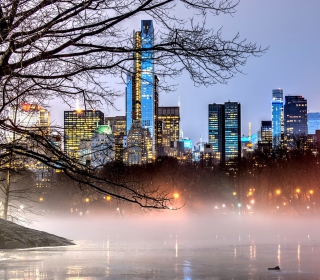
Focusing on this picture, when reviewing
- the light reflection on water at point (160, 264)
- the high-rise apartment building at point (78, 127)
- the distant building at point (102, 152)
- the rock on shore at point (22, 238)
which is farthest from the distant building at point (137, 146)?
the rock on shore at point (22, 238)

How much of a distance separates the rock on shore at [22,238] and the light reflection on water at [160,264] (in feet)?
Result: 4.56

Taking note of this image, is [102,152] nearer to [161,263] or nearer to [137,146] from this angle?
[137,146]

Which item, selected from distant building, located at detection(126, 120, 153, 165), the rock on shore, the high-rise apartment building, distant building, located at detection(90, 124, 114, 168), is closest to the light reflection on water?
the rock on shore

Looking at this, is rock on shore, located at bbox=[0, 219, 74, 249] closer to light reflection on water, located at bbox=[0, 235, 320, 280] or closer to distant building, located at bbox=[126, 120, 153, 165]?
light reflection on water, located at bbox=[0, 235, 320, 280]

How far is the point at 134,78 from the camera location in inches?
487

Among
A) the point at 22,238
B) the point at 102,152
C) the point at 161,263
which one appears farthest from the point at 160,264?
the point at 22,238

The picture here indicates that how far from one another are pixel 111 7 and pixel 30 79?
202cm

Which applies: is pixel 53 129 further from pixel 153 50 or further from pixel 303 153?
pixel 303 153

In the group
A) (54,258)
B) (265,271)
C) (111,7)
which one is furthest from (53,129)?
(54,258)

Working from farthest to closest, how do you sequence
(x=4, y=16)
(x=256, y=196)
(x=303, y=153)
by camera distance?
1. (x=256, y=196)
2. (x=303, y=153)
3. (x=4, y=16)

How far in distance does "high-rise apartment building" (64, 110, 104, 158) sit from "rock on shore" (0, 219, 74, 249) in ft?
45.7

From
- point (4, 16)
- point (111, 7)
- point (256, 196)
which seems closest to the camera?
point (4, 16)

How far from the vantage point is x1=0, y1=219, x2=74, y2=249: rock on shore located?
2662 centimetres

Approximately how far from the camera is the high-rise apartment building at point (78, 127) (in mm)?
12188
